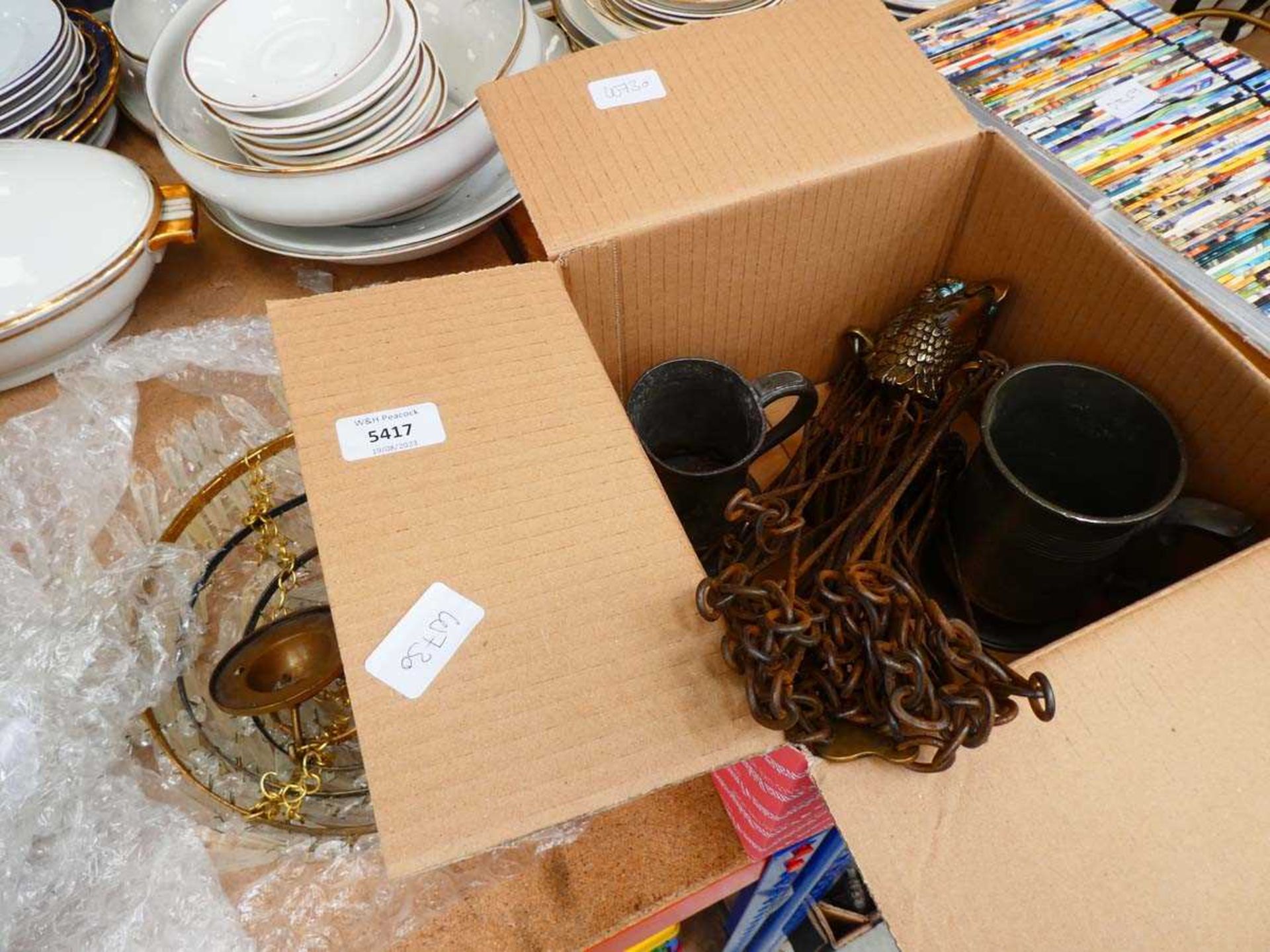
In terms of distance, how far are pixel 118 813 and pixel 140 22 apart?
91cm

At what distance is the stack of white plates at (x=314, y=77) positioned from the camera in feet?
2.41

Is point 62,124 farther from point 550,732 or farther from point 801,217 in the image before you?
point 550,732

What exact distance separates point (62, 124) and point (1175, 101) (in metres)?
1.09

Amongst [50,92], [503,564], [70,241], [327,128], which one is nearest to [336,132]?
[327,128]

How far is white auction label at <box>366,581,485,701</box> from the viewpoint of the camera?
396mm

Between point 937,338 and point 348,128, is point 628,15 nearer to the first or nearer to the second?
point 348,128

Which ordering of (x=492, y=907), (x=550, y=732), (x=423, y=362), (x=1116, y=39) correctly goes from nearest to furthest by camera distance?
(x=550, y=732), (x=423, y=362), (x=492, y=907), (x=1116, y=39)

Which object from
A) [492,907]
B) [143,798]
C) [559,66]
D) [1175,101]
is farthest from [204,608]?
[1175,101]

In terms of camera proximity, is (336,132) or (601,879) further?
(336,132)

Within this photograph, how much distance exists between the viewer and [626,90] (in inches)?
24.7

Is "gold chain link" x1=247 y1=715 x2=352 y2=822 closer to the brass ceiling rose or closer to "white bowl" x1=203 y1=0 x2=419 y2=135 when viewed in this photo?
the brass ceiling rose

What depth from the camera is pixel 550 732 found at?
39cm

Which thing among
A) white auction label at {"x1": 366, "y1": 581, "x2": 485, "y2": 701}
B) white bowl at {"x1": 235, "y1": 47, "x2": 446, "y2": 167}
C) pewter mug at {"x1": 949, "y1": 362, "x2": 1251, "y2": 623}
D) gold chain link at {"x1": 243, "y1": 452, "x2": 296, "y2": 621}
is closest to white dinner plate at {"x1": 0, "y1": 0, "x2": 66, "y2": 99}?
white bowl at {"x1": 235, "y1": 47, "x2": 446, "y2": 167}

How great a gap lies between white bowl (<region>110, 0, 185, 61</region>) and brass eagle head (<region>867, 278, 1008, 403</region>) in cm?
89
